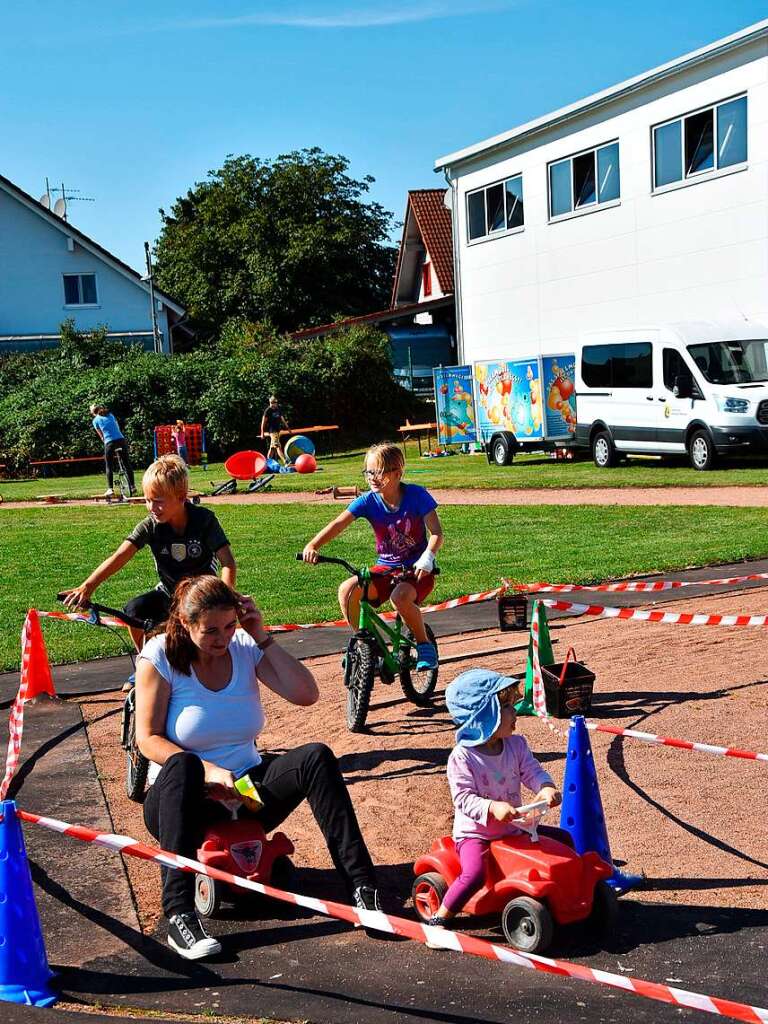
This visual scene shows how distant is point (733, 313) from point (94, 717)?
20757mm

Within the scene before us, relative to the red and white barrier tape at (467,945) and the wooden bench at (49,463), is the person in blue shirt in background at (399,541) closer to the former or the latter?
the red and white barrier tape at (467,945)

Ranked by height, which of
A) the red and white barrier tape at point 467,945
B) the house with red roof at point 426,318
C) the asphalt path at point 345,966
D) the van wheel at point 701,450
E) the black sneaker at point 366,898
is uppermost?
the house with red roof at point 426,318

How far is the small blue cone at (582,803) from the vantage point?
5.36m

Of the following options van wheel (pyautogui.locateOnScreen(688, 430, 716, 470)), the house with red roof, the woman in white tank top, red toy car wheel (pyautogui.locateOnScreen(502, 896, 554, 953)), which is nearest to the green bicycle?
the woman in white tank top

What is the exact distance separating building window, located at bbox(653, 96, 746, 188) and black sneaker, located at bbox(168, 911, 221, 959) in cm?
2436

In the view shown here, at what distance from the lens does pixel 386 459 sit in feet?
26.4

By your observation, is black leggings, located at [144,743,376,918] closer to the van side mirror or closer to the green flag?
the green flag

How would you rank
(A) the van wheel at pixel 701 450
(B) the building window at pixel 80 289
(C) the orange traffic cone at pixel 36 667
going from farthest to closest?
(B) the building window at pixel 80 289 < (A) the van wheel at pixel 701 450 < (C) the orange traffic cone at pixel 36 667


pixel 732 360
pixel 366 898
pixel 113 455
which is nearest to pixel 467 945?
pixel 366 898

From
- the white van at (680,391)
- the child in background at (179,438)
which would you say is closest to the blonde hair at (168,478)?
the white van at (680,391)

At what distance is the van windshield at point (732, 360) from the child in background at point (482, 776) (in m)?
19.7

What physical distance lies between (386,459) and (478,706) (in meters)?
3.28

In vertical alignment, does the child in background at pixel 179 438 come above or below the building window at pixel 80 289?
below

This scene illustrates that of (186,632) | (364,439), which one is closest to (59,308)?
(364,439)
